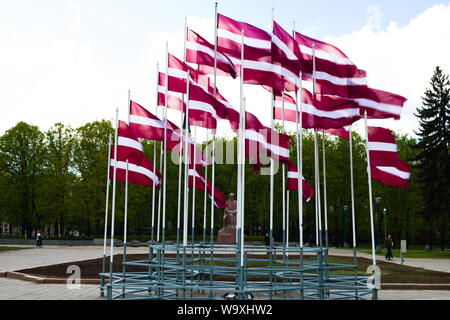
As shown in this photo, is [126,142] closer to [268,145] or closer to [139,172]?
[139,172]

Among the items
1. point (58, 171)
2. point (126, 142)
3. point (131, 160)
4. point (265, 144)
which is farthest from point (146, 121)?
point (58, 171)

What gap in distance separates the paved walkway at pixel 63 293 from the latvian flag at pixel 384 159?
4.39 m

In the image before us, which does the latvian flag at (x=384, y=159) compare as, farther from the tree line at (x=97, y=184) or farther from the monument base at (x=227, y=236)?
the tree line at (x=97, y=184)

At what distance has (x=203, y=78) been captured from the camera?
15102 millimetres

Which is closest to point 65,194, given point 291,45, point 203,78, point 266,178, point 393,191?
point 266,178

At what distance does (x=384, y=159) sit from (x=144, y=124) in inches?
248

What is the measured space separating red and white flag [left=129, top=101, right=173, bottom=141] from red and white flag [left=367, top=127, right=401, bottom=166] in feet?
17.7

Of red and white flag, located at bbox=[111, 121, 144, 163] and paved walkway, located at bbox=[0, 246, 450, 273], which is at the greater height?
red and white flag, located at bbox=[111, 121, 144, 163]

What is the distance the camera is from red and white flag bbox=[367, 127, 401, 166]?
37.8ft

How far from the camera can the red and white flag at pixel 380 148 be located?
37.8 feet

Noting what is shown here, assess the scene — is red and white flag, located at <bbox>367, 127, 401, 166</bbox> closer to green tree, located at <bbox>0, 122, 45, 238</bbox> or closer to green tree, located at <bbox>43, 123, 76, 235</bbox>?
green tree, located at <bbox>43, 123, 76, 235</bbox>

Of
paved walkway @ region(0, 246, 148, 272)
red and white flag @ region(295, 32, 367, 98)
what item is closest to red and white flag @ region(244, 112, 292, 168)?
red and white flag @ region(295, 32, 367, 98)

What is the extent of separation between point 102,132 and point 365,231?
37781 mm
